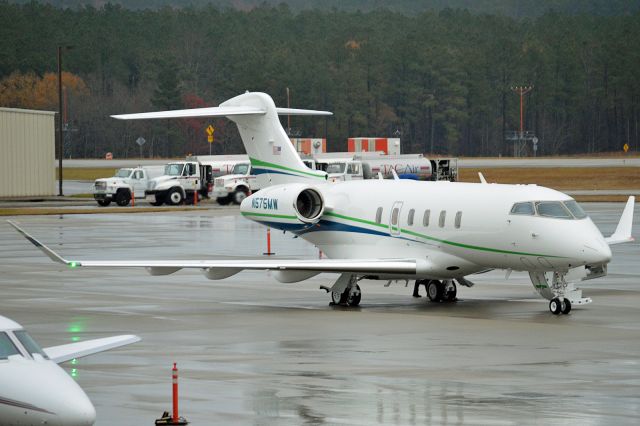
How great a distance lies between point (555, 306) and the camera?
80.8 feet

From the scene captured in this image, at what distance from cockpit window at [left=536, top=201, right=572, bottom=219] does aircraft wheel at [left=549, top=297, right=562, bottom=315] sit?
5.06 ft

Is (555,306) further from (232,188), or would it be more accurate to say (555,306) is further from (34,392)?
(232,188)

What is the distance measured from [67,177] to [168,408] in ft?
353

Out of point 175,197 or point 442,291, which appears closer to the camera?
point 442,291

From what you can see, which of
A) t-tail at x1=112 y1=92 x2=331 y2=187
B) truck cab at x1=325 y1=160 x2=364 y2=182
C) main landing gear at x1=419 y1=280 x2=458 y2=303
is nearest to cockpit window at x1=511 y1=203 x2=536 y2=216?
main landing gear at x1=419 y1=280 x2=458 y2=303

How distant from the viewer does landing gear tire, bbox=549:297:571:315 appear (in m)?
24.6

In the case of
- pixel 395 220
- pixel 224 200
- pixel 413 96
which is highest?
pixel 413 96

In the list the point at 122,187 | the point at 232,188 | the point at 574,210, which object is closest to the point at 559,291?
the point at 574,210

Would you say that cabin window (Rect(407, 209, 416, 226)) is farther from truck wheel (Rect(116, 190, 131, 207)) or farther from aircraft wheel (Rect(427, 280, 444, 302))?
truck wheel (Rect(116, 190, 131, 207))

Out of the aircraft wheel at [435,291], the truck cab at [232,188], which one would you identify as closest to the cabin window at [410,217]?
the aircraft wheel at [435,291]

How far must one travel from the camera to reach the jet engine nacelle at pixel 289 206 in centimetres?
2820

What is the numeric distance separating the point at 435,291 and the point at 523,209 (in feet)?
11.0

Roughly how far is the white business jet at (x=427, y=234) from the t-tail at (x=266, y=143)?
467mm

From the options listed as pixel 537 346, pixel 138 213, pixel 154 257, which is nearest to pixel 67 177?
pixel 138 213
